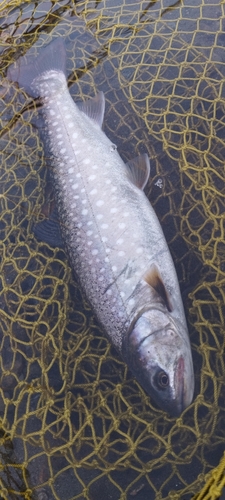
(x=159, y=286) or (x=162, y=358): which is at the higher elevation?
(x=159, y=286)

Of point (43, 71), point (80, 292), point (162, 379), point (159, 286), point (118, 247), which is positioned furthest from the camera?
point (43, 71)

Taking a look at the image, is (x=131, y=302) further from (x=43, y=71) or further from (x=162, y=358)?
(x=43, y=71)

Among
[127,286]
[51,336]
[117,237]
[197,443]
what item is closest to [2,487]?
[51,336]

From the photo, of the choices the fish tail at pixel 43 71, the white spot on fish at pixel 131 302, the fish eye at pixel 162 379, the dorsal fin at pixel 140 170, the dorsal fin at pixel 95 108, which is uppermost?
the fish tail at pixel 43 71

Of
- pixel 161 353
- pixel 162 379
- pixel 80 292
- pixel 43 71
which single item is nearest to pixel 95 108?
pixel 43 71

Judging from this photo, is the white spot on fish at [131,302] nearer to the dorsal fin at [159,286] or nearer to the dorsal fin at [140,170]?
the dorsal fin at [159,286]

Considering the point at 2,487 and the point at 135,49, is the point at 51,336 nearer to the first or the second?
the point at 2,487

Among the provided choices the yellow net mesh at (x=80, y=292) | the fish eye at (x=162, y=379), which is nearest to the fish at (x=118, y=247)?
the fish eye at (x=162, y=379)
